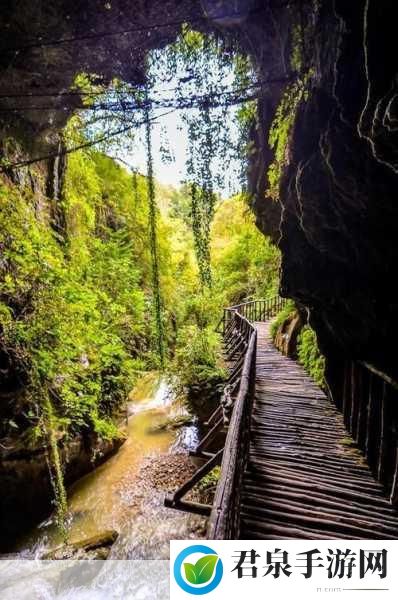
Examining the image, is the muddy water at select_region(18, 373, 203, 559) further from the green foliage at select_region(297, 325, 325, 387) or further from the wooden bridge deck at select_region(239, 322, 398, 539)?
the green foliage at select_region(297, 325, 325, 387)

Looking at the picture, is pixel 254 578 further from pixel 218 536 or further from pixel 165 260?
pixel 165 260

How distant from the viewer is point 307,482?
14.1 feet

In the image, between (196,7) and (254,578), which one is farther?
(196,7)

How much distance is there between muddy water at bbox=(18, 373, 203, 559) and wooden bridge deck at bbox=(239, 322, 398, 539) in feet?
10.3

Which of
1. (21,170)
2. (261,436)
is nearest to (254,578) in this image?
(261,436)

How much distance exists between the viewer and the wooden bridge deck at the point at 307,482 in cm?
355

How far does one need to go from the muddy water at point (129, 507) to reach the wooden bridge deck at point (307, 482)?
3135 millimetres

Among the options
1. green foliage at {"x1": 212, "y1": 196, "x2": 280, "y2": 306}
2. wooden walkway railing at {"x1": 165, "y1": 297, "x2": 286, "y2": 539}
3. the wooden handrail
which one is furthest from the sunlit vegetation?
green foliage at {"x1": 212, "y1": 196, "x2": 280, "y2": 306}

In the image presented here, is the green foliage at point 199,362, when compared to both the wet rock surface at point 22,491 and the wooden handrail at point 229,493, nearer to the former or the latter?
the wet rock surface at point 22,491

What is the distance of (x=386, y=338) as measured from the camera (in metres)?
4.33

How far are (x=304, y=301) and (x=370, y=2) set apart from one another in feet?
16.7

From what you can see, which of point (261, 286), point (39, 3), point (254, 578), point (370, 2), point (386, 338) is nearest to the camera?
point (370, 2)

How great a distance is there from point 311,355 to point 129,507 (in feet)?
19.3

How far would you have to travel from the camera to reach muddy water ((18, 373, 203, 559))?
21.7 ft
